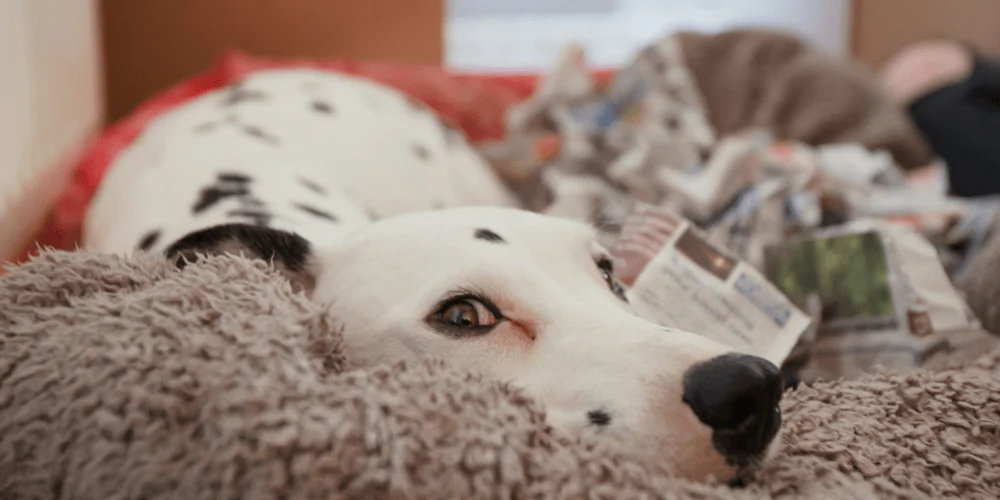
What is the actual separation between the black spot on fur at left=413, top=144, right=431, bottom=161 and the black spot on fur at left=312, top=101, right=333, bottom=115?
0.92 ft

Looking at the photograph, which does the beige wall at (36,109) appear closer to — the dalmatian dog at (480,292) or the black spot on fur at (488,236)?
the dalmatian dog at (480,292)

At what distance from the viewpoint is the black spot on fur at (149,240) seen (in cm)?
164

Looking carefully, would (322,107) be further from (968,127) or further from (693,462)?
(968,127)

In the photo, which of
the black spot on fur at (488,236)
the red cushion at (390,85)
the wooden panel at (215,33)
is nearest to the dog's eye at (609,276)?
the black spot on fur at (488,236)

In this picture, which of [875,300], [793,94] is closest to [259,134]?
[875,300]

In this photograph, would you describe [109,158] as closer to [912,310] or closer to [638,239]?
[638,239]

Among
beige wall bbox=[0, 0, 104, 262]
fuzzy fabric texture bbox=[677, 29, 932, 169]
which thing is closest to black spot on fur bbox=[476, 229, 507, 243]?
beige wall bbox=[0, 0, 104, 262]

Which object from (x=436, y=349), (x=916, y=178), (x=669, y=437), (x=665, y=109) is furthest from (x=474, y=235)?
(x=916, y=178)

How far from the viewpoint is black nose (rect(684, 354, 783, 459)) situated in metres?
0.87

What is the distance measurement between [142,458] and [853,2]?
6.45 metres

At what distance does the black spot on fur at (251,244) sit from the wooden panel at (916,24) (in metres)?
5.81

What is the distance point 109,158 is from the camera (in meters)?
2.44

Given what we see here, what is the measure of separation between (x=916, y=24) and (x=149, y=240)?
19.0 ft

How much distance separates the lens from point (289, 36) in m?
4.07
